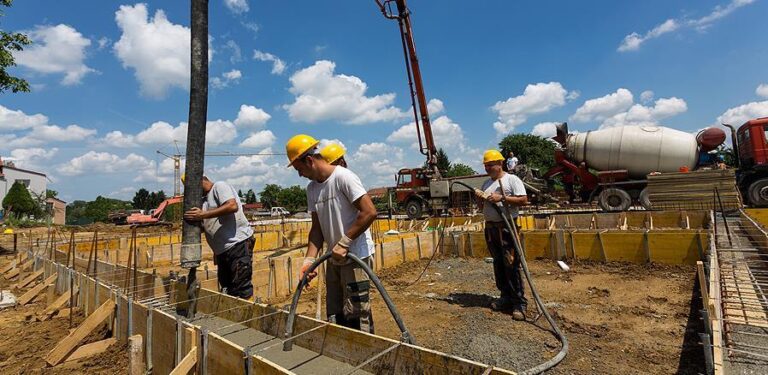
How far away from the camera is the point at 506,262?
159 inches

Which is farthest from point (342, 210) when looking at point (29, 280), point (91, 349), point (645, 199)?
point (645, 199)

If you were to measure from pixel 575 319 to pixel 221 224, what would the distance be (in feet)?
12.5

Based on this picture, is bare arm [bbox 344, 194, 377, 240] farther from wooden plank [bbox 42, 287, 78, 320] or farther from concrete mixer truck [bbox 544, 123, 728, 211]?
concrete mixer truck [bbox 544, 123, 728, 211]

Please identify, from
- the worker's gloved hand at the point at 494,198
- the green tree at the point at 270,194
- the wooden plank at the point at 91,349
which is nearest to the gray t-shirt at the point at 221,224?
the wooden plank at the point at 91,349

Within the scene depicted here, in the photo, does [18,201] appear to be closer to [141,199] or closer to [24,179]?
[24,179]

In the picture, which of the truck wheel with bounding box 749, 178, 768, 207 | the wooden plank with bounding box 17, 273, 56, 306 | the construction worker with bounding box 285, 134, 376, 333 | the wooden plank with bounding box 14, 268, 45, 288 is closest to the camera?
the construction worker with bounding box 285, 134, 376, 333

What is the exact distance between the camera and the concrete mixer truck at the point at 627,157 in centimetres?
1249

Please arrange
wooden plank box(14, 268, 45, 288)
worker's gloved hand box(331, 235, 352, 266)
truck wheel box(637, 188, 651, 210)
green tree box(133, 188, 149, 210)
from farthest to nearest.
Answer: green tree box(133, 188, 149, 210) → truck wheel box(637, 188, 651, 210) → wooden plank box(14, 268, 45, 288) → worker's gloved hand box(331, 235, 352, 266)

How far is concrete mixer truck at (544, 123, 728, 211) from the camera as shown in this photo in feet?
41.0

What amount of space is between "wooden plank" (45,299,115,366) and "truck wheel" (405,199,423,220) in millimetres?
13548

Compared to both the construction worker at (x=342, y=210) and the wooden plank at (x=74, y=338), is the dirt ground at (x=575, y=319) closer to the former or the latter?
the construction worker at (x=342, y=210)

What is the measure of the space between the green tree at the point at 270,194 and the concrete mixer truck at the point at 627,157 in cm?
5083

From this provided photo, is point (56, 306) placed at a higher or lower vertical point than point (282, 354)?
lower

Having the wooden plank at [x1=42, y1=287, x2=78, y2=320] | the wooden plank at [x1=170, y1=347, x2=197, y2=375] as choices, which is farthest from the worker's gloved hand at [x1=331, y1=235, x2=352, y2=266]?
the wooden plank at [x1=42, y1=287, x2=78, y2=320]
